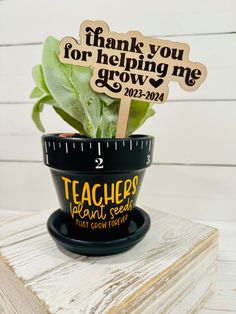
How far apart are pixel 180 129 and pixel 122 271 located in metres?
0.44

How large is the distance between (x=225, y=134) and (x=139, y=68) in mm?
396

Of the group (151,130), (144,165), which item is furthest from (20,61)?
(144,165)

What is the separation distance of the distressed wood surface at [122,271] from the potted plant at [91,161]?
0.03 metres

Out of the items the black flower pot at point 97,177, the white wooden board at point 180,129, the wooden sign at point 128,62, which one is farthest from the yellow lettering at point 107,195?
the white wooden board at point 180,129

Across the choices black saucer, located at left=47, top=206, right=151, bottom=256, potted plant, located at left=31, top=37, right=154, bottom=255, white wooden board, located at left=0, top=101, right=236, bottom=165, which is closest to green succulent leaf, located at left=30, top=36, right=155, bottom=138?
potted plant, located at left=31, top=37, right=154, bottom=255

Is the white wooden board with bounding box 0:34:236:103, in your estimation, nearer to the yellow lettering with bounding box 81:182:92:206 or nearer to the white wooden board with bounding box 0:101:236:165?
the white wooden board with bounding box 0:101:236:165

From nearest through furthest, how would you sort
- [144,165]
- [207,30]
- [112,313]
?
1. [112,313]
2. [144,165]
3. [207,30]

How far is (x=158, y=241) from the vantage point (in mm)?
497

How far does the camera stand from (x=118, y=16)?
0.71m

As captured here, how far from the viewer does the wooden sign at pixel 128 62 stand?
406mm

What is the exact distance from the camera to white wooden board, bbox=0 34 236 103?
2.24ft

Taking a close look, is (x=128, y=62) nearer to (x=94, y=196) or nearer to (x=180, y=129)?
(x=94, y=196)

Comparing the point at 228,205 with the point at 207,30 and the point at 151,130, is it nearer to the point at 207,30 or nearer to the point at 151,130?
the point at 151,130

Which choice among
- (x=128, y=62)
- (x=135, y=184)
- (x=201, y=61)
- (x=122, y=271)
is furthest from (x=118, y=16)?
(x=122, y=271)
